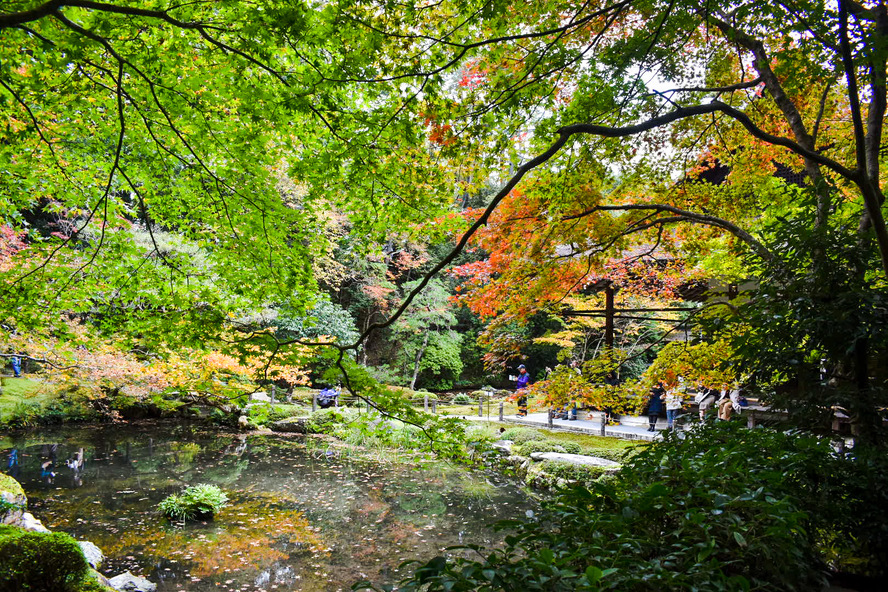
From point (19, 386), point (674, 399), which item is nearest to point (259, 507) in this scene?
point (674, 399)

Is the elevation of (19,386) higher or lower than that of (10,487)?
higher

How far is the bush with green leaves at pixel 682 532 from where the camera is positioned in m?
1.25

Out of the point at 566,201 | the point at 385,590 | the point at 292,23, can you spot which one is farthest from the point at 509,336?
the point at 385,590

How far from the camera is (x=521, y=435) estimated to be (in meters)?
10.3

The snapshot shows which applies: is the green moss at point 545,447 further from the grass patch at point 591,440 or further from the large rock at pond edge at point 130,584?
the large rock at pond edge at point 130,584

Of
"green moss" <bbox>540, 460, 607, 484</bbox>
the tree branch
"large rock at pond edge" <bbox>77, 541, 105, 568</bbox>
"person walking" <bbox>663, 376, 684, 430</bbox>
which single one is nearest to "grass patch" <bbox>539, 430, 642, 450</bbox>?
"person walking" <bbox>663, 376, 684, 430</bbox>

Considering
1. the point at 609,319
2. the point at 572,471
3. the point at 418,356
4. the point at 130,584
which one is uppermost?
the point at 609,319

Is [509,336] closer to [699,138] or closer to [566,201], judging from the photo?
[566,201]

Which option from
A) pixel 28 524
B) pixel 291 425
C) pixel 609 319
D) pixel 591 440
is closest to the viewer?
pixel 28 524

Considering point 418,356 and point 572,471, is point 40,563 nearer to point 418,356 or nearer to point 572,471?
point 572,471

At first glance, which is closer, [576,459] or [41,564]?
[41,564]

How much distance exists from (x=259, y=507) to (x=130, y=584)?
2.72 metres

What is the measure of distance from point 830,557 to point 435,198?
368cm

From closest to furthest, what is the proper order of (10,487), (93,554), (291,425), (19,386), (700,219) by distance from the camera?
(700,219), (93,554), (10,487), (19,386), (291,425)
